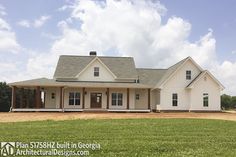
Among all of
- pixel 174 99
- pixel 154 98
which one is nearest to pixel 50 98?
pixel 154 98

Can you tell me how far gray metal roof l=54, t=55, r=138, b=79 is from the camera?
41.3 m

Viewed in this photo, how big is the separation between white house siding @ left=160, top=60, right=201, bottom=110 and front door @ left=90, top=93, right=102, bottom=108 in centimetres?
713

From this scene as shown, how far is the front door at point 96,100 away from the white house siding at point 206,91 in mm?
10663

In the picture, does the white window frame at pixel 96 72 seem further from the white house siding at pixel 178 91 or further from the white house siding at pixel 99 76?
the white house siding at pixel 178 91

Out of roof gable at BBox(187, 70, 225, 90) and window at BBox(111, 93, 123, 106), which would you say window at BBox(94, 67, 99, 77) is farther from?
roof gable at BBox(187, 70, 225, 90)

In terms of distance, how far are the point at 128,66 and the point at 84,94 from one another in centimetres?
779

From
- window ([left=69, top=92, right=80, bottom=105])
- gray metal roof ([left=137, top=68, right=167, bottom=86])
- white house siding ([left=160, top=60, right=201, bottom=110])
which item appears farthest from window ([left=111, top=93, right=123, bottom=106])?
white house siding ([left=160, top=60, right=201, bottom=110])

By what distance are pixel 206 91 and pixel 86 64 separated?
48.6 ft

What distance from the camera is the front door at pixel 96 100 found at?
4041 cm

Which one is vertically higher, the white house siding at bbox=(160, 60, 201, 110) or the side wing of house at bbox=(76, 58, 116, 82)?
the side wing of house at bbox=(76, 58, 116, 82)

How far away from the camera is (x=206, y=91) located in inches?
1572

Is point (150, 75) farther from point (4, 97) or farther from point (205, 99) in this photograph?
point (4, 97)

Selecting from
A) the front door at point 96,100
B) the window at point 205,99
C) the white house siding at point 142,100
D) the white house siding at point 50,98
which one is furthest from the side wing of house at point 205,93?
the white house siding at point 50,98

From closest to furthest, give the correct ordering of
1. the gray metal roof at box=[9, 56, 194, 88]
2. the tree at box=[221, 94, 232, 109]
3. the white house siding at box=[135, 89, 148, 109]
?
the gray metal roof at box=[9, 56, 194, 88] < the white house siding at box=[135, 89, 148, 109] < the tree at box=[221, 94, 232, 109]
